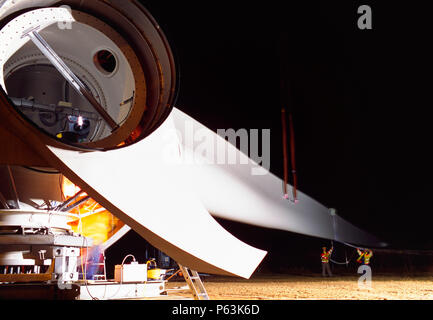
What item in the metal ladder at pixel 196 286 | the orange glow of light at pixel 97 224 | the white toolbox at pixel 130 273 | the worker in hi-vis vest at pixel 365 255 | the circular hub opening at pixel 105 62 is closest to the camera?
the metal ladder at pixel 196 286

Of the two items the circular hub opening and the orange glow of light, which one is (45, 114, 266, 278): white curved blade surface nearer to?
the circular hub opening

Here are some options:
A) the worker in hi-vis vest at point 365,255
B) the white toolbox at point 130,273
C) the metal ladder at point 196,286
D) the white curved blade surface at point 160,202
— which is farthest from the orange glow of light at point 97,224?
the worker in hi-vis vest at point 365,255

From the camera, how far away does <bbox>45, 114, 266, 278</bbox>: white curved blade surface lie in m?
2.74

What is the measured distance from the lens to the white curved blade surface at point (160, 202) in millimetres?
2742

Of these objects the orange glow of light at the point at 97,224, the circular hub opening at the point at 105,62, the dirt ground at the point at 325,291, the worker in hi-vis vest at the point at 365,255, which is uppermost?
the circular hub opening at the point at 105,62

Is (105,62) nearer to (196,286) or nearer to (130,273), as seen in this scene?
(130,273)

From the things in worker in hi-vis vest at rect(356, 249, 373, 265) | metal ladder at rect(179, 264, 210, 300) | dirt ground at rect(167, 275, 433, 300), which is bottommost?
worker in hi-vis vest at rect(356, 249, 373, 265)

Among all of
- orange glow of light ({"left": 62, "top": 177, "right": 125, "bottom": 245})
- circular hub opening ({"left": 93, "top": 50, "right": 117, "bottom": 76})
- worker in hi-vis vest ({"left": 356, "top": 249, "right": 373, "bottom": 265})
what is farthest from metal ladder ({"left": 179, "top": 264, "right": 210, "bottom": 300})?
worker in hi-vis vest ({"left": 356, "top": 249, "right": 373, "bottom": 265})

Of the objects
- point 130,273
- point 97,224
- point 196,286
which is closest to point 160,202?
point 196,286

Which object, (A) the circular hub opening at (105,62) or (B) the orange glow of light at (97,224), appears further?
(B) the orange glow of light at (97,224)

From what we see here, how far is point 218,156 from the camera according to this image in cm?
637

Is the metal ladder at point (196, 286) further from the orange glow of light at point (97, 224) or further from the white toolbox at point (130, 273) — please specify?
the orange glow of light at point (97, 224)
